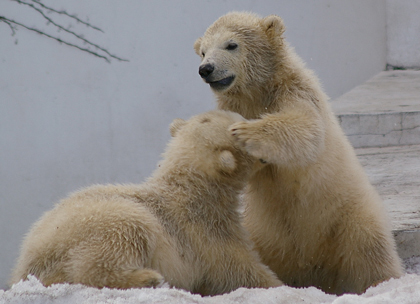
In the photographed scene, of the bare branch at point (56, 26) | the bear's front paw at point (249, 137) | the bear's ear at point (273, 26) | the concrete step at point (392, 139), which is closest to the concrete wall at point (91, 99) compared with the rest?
the bare branch at point (56, 26)

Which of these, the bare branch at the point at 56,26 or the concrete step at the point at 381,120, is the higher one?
the bare branch at the point at 56,26

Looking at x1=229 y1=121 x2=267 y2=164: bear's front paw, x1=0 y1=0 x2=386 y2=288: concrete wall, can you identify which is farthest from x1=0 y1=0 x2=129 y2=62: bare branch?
x1=229 y1=121 x2=267 y2=164: bear's front paw

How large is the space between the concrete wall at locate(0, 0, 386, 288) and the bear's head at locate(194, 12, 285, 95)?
268cm

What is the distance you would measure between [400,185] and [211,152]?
7.77 feet

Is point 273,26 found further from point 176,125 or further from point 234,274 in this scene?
point 234,274

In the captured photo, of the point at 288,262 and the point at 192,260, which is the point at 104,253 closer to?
the point at 192,260

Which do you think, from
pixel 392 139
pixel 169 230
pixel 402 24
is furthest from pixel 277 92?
pixel 402 24

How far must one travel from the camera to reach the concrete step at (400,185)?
380cm

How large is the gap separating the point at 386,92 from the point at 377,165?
2.08 m

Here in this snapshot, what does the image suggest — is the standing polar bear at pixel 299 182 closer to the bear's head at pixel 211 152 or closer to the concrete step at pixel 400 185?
the bear's head at pixel 211 152

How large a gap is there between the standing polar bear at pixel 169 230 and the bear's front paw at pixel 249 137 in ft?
0.60

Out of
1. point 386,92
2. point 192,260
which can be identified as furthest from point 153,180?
point 386,92

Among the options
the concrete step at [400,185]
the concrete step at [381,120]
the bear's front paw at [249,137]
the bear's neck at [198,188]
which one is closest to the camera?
the bear's front paw at [249,137]

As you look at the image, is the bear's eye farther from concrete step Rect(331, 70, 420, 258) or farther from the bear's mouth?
concrete step Rect(331, 70, 420, 258)
